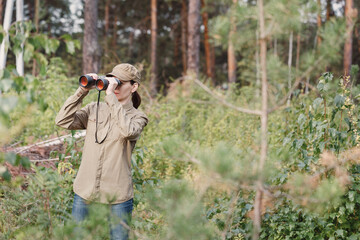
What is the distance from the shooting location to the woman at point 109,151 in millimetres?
2516

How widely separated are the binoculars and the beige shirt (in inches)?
2.6

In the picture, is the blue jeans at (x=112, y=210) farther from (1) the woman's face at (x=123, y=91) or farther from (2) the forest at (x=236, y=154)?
(1) the woman's face at (x=123, y=91)

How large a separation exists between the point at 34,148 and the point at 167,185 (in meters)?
3.67

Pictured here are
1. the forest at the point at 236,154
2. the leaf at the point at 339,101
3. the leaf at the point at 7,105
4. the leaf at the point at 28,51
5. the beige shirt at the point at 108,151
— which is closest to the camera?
the leaf at the point at 7,105

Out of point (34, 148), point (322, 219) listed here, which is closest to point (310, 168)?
point (322, 219)

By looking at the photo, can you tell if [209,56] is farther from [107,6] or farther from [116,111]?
[116,111]

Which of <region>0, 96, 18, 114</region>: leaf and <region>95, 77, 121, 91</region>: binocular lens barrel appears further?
<region>95, 77, 121, 91</region>: binocular lens barrel

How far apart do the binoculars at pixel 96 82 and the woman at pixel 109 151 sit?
34mm

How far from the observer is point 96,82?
2617mm

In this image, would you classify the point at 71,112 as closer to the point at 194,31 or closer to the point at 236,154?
the point at 236,154

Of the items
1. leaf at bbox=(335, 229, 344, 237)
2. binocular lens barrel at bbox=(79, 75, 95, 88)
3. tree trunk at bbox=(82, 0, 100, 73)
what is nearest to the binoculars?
binocular lens barrel at bbox=(79, 75, 95, 88)

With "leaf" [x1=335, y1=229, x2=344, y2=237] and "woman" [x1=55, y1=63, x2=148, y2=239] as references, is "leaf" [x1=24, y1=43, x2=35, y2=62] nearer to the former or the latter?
"woman" [x1=55, y1=63, x2=148, y2=239]

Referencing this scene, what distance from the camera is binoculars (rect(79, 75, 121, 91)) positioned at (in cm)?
258

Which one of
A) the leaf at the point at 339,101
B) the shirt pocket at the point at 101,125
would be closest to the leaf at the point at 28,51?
the shirt pocket at the point at 101,125
